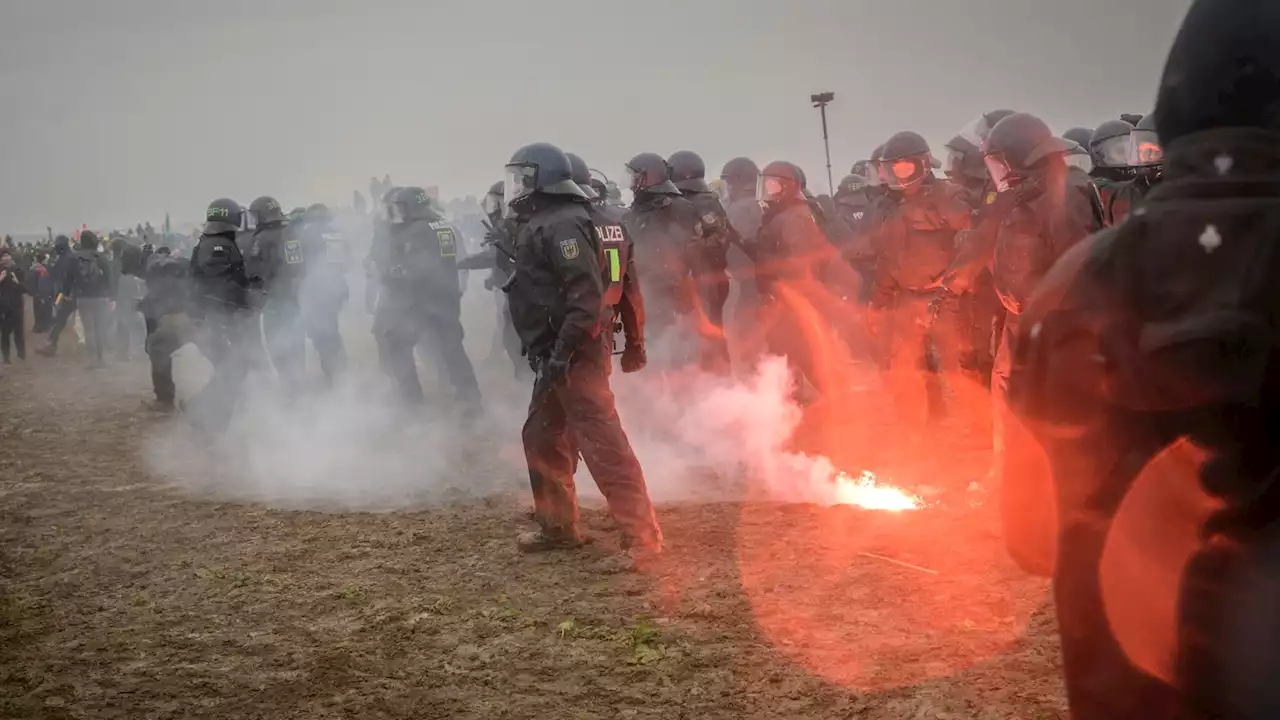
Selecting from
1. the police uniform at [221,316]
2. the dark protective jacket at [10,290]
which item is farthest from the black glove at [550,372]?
the dark protective jacket at [10,290]

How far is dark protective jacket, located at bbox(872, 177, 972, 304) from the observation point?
863 centimetres

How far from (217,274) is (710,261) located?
559 centimetres

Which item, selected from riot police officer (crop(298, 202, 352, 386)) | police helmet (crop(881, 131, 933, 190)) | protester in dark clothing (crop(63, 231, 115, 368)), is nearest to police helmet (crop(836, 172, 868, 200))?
police helmet (crop(881, 131, 933, 190))

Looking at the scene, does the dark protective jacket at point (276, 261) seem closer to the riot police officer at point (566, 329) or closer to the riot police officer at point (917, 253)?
the riot police officer at point (566, 329)

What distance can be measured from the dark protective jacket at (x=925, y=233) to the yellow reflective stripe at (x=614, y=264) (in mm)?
3396

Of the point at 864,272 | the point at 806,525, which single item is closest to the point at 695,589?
the point at 806,525

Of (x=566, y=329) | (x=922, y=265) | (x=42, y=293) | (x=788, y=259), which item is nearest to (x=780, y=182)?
(x=788, y=259)

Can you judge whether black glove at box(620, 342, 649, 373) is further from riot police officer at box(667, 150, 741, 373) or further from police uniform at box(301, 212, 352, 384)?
police uniform at box(301, 212, 352, 384)

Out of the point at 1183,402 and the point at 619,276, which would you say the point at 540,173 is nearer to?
the point at 619,276

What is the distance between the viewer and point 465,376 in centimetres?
1199

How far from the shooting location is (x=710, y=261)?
36.8 ft

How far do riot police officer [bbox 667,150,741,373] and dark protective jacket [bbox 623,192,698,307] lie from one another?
0.10 m

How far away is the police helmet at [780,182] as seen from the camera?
10.4 metres

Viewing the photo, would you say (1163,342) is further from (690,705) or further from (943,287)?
(943,287)
